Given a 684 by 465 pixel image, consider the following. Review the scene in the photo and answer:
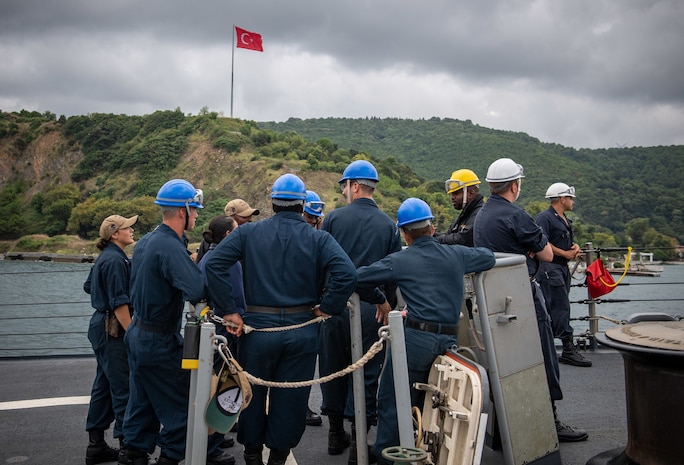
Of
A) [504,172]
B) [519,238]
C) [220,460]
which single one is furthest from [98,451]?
[504,172]

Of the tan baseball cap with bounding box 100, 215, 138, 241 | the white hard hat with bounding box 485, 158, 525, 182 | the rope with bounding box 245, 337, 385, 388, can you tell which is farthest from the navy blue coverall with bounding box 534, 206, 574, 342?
the tan baseball cap with bounding box 100, 215, 138, 241

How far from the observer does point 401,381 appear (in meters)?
3.90

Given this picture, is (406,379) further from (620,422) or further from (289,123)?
(289,123)

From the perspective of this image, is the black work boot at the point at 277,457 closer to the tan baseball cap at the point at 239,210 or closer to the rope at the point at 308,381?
the rope at the point at 308,381

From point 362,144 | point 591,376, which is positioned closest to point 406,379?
point 591,376

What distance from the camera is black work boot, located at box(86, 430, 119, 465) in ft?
17.5

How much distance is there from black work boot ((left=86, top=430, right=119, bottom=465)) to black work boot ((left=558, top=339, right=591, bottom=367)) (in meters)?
5.55

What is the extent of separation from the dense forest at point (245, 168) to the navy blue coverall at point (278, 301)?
199 ft

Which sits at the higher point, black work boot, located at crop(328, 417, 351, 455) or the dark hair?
the dark hair

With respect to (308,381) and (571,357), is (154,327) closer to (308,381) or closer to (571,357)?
Result: (308,381)

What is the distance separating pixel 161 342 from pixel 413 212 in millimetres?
1926

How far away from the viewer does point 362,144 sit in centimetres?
14312

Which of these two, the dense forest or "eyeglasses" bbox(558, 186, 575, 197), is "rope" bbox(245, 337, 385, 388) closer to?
"eyeglasses" bbox(558, 186, 575, 197)

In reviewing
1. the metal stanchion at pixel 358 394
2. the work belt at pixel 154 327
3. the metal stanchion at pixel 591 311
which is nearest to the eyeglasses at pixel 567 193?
the metal stanchion at pixel 591 311
